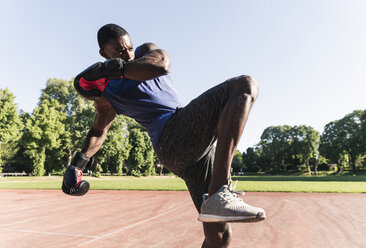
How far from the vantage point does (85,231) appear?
597cm

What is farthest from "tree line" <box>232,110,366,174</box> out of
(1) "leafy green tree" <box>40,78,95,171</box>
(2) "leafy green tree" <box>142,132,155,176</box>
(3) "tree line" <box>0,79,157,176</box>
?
(1) "leafy green tree" <box>40,78,95,171</box>

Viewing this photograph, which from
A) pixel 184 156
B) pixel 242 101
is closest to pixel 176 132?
pixel 184 156

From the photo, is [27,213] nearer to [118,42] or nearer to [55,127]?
[118,42]

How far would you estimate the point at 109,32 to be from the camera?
81.6 inches

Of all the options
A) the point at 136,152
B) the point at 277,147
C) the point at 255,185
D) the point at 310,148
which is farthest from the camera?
the point at 277,147

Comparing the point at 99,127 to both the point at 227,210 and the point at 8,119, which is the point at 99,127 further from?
the point at 8,119

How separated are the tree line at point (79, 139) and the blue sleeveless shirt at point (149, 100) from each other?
37.5 metres

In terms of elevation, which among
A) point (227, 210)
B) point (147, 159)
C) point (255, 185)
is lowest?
point (255, 185)

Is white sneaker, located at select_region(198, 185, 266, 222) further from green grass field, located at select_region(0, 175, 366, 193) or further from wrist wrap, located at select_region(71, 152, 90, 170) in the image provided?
green grass field, located at select_region(0, 175, 366, 193)

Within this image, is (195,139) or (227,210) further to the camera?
(195,139)

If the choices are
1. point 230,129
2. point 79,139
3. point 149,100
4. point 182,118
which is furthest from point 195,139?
point 79,139

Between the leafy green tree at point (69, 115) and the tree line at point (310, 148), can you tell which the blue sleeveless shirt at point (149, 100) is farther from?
the tree line at point (310, 148)

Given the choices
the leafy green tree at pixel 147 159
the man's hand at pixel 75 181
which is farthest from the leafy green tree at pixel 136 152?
the man's hand at pixel 75 181

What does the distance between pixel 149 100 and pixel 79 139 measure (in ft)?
146
